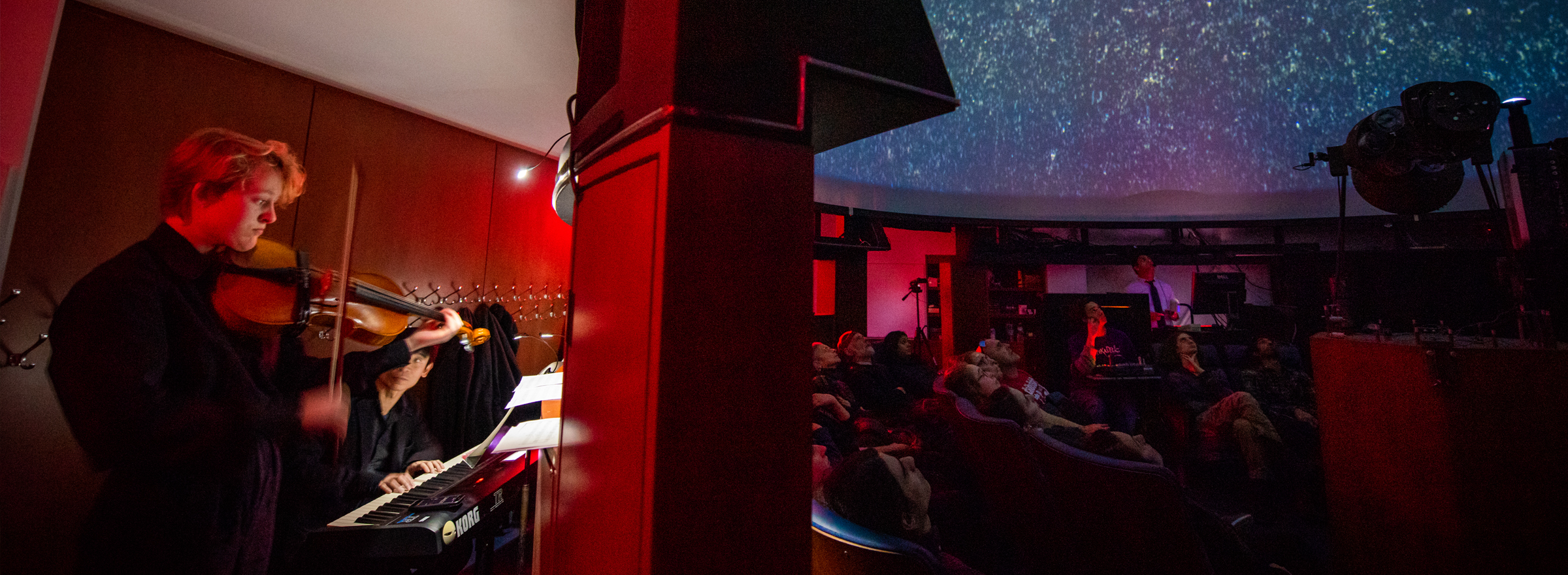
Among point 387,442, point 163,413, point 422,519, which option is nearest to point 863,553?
point 422,519

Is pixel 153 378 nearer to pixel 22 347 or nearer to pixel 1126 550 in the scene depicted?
pixel 22 347

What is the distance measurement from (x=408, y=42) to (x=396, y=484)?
2286 mm

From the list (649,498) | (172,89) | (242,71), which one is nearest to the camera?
(649,498)

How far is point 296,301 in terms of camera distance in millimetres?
1871

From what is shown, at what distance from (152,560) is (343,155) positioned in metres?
2.71

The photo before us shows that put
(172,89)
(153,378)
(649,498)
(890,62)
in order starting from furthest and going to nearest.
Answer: (172,89), (153,378), (890,62), (649,498)

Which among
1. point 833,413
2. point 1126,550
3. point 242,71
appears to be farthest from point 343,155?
point 1126,550

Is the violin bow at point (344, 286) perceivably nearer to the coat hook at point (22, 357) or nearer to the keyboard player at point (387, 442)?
the keyboard player at point (387, 442)

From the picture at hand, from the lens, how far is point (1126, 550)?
1.76 metres

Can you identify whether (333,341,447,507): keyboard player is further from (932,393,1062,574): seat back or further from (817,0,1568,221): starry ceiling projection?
(817,0,1568,221): starry ceiling projection

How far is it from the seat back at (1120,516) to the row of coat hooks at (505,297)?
134 inches

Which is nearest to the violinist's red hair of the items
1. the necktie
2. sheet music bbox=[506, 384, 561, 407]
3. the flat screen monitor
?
sheet music bbox=[506, 384, 561, 407]

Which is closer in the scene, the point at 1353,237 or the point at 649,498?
the point at 649,498

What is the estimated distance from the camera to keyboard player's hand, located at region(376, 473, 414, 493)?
2169mm
